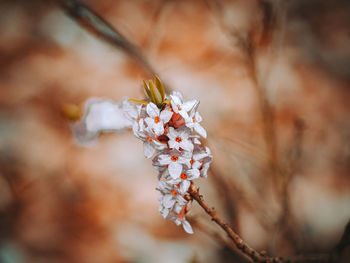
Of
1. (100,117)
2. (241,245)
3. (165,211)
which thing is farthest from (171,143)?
(100,117)

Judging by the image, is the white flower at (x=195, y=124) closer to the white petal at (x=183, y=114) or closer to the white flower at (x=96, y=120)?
the white petal at (x=183, y=114)

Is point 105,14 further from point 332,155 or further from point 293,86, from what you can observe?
point 332,155

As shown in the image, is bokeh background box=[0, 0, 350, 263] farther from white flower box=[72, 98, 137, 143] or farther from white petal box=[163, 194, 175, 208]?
white petal box=[163, 194, 175, 208]

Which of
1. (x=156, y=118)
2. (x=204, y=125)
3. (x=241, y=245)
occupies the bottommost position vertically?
(x=241, y=245)

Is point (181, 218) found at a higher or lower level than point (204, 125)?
lower

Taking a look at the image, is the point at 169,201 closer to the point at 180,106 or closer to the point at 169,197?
the point at 169,197

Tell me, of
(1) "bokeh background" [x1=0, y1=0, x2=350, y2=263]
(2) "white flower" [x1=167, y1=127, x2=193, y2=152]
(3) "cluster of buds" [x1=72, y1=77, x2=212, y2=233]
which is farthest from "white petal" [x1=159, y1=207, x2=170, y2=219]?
(1) "bokeh background" [x1=0, y1=0, x2=350, y2=263]

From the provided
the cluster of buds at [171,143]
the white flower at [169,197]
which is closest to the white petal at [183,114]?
the cluster of buds at [171,143]

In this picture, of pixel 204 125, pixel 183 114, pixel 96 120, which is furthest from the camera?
pixel 204 125
